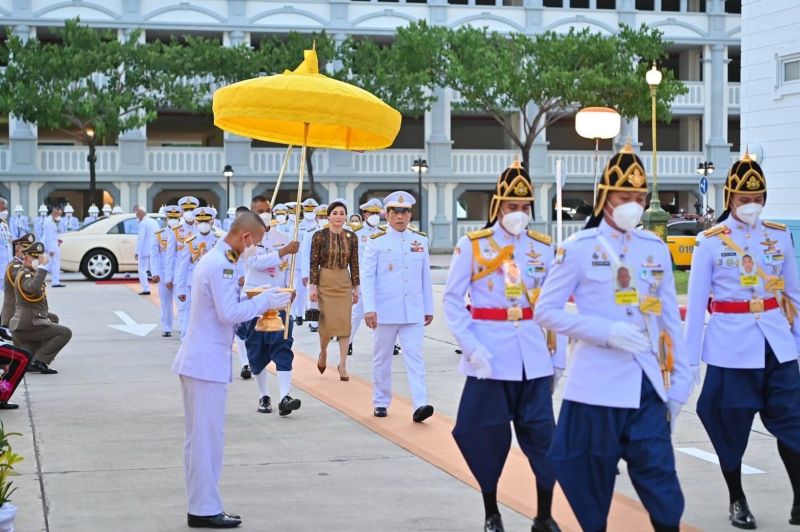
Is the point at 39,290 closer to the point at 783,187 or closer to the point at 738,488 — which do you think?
the point at 738,488

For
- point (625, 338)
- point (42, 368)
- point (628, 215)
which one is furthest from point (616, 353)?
point (42, 368)

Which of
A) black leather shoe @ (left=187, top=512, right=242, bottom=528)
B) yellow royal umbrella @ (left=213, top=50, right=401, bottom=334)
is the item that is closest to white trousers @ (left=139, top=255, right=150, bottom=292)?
yellow royal umbrella @ (left=213, top=50, right=401, bottom=334)

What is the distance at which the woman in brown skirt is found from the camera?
13.2 meters

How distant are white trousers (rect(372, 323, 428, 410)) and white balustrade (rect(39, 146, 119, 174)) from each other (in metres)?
37.9

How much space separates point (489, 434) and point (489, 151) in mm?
45138

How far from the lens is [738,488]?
742 cm

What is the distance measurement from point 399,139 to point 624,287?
5011 centimetres

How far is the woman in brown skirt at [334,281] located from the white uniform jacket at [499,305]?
5.85 m

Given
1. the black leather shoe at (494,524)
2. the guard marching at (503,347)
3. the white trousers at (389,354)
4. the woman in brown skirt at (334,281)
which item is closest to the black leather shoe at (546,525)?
the guard marching at (503,347)

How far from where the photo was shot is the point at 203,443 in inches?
289

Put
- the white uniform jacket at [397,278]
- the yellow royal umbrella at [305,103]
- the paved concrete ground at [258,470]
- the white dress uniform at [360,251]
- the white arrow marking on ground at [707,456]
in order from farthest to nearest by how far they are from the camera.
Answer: the white dress uniform at [360,251] → the white uniform jacket at [397,278] → the yellow royal umbrella at [305,103] → the white arrow marking on ground at [707,456] → the paved concrete ground at [258,470]

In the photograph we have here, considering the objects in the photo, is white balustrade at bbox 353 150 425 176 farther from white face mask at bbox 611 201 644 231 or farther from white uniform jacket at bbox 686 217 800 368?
white face mask at bbox 611 201 644 231

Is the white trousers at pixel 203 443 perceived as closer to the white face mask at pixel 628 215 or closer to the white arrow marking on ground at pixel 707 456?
the white face mask at pixel 628 215

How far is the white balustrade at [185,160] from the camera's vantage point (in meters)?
48.2
